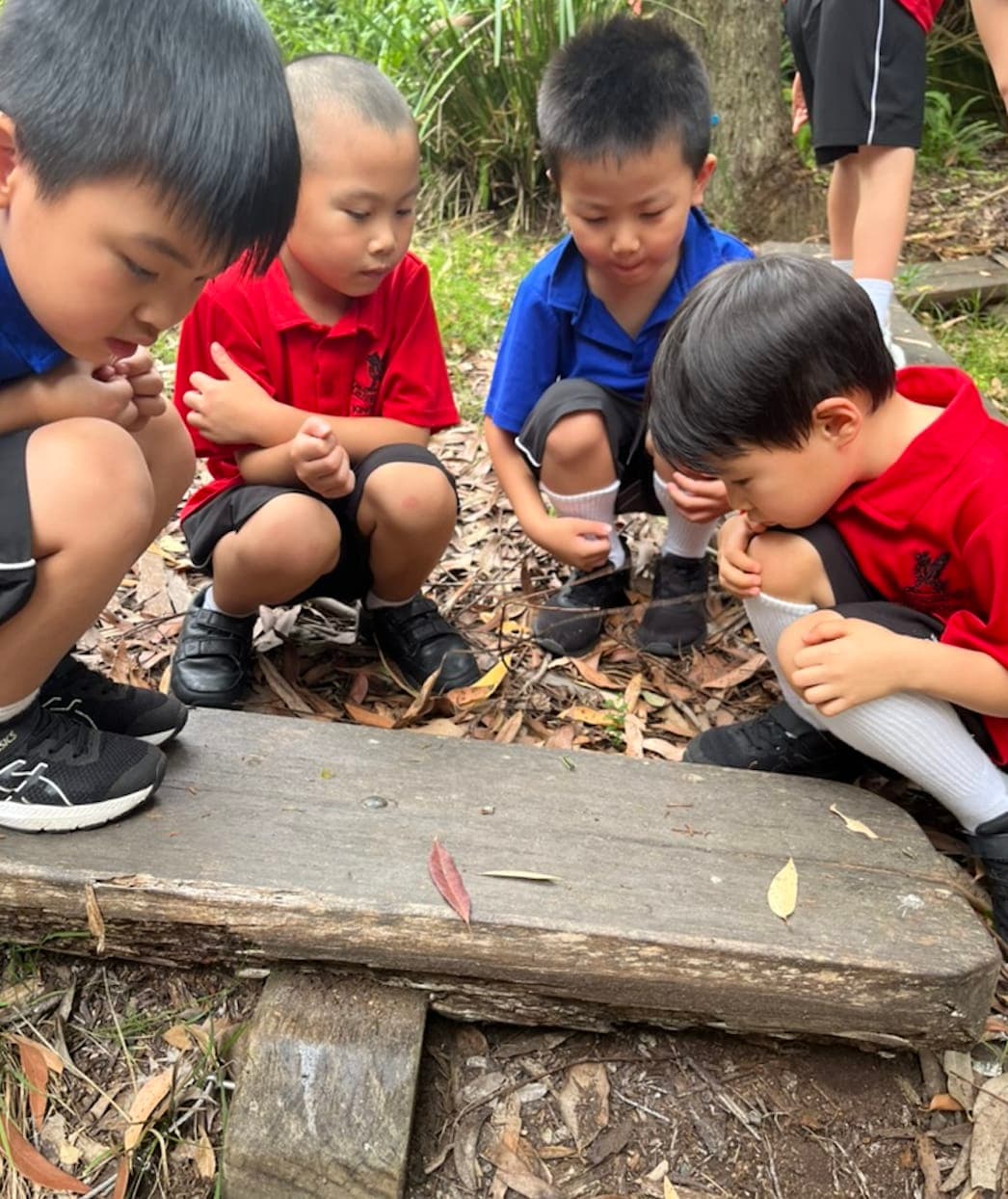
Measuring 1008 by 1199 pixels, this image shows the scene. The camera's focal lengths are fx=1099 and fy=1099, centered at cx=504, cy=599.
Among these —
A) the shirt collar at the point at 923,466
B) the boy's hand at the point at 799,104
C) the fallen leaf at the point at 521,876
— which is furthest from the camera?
the boy's hand at the point at 799,104

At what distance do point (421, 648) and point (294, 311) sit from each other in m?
0.78

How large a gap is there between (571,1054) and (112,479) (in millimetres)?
1102

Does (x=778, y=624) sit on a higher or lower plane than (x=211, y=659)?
higher

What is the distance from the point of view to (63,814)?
167cm

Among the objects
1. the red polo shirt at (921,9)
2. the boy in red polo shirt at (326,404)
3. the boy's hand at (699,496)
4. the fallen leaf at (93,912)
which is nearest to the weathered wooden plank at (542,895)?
the fallen leaf at (93,912)

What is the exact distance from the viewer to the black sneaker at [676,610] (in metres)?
2.65

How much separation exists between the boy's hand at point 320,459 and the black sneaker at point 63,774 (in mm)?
639

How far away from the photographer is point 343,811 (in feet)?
5.88

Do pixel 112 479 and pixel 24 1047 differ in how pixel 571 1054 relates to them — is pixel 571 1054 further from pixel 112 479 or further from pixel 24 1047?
pixel 112 479

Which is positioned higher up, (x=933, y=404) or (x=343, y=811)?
(x=933, y=404)

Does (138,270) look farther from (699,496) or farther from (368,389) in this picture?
(699,496)

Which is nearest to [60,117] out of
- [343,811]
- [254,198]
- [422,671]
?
[254,198]

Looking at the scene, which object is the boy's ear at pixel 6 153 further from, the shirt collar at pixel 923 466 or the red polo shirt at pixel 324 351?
the shirt collar at pixel 923 466

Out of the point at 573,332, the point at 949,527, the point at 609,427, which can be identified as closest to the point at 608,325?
the point at 573,332
